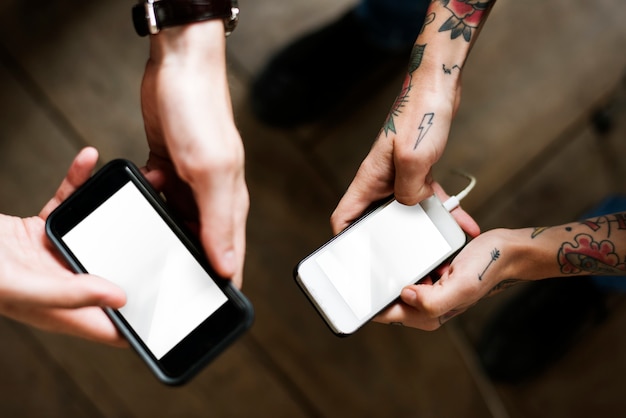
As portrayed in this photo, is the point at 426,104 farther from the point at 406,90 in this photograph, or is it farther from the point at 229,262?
the point at 229,262

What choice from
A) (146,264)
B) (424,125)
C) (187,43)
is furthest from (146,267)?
(424,125)

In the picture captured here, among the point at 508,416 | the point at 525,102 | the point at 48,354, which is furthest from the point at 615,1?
the point at 48,354

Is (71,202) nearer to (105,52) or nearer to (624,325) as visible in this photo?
(105,52)

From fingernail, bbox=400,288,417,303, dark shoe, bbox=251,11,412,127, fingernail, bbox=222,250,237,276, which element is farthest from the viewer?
dark shoe, bbox=251,11,412,127

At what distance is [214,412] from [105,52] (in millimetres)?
845

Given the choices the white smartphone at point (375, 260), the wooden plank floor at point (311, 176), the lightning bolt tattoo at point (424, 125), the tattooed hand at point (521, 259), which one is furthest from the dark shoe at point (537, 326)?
the lightning bolt tattoo at point (424, 125)

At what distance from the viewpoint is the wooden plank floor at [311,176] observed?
3.74 feet

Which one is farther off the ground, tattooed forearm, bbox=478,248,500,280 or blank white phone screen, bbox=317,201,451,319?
blank white phone screen, bbox=317,201,451,319

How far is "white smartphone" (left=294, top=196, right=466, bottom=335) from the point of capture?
733mm

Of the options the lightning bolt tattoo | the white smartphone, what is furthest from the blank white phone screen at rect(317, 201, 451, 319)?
the lightning bolt tattoo

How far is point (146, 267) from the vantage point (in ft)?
2.16

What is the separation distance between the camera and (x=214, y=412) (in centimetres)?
116

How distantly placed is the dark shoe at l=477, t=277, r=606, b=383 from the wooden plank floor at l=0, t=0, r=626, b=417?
3cm

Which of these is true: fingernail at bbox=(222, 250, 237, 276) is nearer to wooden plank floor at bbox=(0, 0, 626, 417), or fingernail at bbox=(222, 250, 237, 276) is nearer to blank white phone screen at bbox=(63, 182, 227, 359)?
blank white phone screen at bbox=(63, 182, 227, 359)
